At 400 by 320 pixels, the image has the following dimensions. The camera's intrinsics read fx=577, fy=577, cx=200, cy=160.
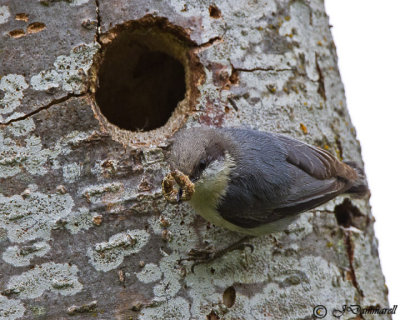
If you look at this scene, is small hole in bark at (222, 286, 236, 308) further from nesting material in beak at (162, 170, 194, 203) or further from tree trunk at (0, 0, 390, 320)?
nesting material in beak at (162, 170, 194, 203)

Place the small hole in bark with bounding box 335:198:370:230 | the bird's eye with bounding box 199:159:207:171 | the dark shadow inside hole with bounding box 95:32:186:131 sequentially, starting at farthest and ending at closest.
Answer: the dark shadow inside hole with bounding box 95:32:186:131 < the small hole in bark with bounding box 335:198:370:230 < the bird's eye with bounding box 199:159:207:171

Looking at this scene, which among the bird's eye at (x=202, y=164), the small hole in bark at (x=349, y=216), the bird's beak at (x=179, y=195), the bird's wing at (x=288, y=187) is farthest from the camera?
the small hole in bark at (x=349, y=216)

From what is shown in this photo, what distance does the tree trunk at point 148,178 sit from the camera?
2307 mm

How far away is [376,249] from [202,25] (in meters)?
1.40

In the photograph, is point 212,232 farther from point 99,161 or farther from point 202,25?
point 202,25

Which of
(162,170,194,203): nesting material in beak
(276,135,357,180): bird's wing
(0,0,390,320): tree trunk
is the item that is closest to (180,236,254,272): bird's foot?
(0,0,390,320): tree trunk

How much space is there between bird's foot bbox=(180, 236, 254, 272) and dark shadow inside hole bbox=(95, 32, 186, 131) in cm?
131

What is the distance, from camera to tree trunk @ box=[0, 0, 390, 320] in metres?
2.31

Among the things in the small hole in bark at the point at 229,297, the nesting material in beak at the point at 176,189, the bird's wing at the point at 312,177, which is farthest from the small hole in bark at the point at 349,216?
the nesting material in beak at the point at 176,189

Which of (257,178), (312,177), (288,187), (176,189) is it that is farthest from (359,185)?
(176,189)

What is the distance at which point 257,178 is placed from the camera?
8.55ft

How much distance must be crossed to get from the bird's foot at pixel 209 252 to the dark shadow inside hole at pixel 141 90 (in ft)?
4.28

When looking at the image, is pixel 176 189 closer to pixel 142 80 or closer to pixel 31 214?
pixel 31 214

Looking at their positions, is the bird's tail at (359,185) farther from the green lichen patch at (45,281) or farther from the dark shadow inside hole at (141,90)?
the green lichen patch at (45,281)
